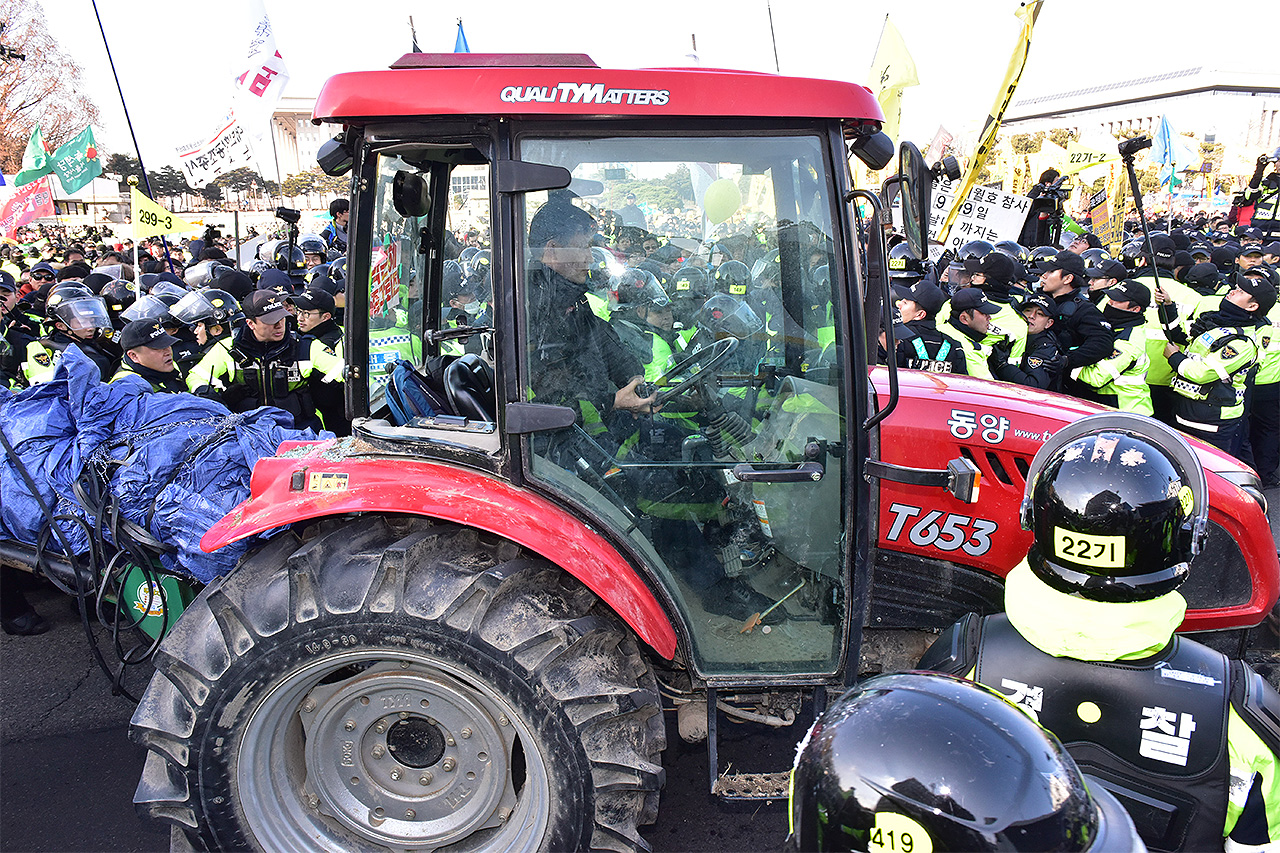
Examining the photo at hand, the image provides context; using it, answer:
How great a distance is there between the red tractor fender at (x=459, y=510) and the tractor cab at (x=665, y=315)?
0.08 metres

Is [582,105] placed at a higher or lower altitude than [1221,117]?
lower

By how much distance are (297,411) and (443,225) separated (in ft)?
10.9

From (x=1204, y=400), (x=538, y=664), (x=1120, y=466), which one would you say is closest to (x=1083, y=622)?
(x=1120, y=466)

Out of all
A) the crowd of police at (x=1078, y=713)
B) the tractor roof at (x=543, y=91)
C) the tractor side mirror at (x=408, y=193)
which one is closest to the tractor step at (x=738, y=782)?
the crowd of police at (x=1078, y=713)

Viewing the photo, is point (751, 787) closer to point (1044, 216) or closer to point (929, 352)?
point (929, 352)

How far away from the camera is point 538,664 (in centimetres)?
221

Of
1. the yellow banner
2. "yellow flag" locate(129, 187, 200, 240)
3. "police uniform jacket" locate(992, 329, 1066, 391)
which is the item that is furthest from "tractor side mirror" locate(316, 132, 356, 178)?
the yellow banner

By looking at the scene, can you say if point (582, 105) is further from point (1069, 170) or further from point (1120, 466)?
point (1069, 170)

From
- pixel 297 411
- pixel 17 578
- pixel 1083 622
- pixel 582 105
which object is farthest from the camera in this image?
pixel 297 411

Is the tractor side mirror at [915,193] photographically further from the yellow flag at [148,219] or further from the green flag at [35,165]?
the green flag at [35,165]

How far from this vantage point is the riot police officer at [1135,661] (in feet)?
5.07

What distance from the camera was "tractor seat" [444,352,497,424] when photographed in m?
2.64

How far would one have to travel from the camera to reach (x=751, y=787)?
97.5 inches

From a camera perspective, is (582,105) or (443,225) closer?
(582,105)
